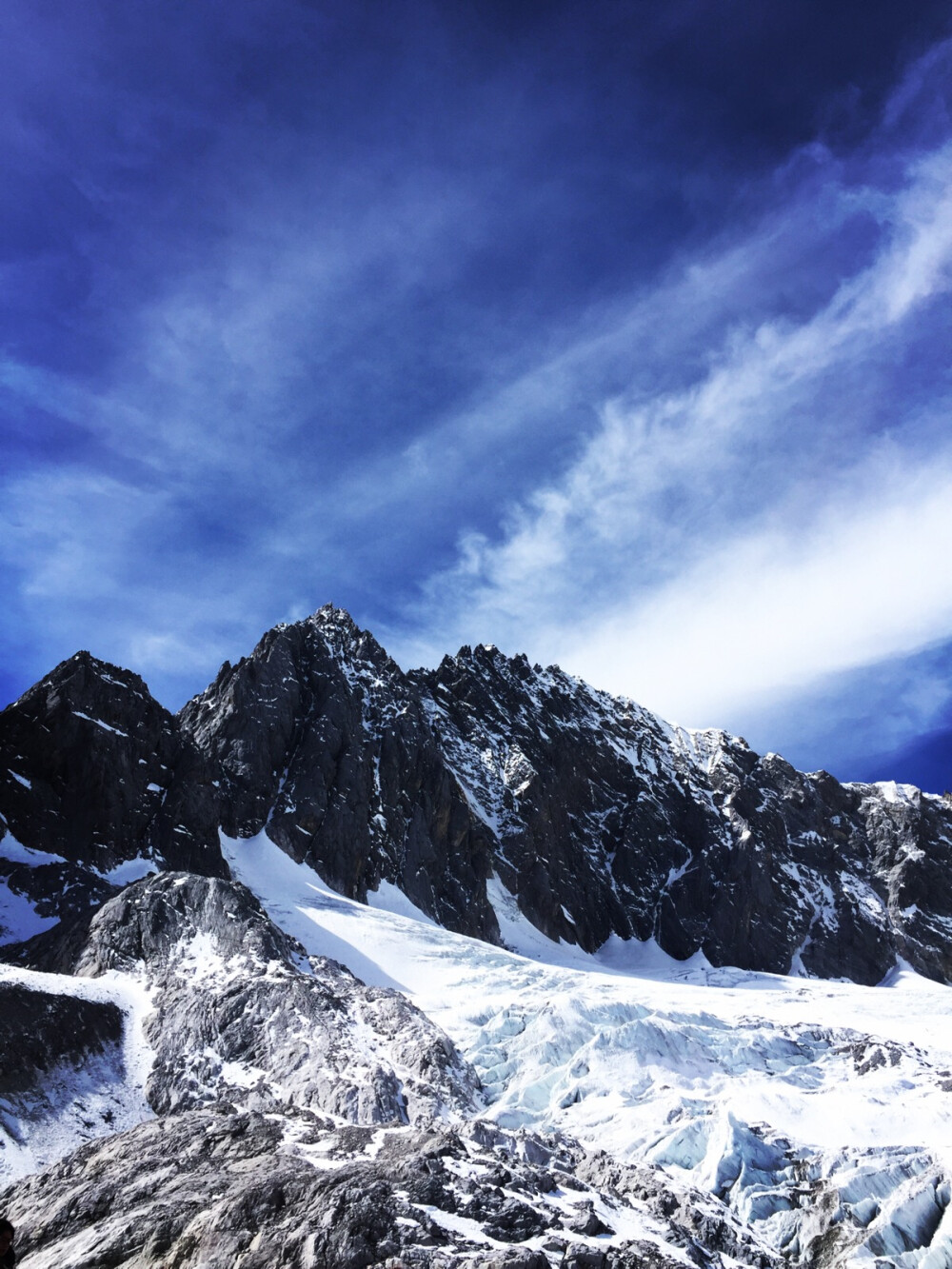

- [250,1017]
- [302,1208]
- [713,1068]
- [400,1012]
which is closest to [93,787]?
[250,1017]

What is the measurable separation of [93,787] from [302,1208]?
8274cm

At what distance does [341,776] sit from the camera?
14775 cm

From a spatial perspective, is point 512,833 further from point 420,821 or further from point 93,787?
point 93,787

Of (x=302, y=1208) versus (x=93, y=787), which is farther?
(x=93, y=787)

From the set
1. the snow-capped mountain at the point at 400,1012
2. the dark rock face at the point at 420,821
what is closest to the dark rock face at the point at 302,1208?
the snow-capped mountain at the point at 400,1012

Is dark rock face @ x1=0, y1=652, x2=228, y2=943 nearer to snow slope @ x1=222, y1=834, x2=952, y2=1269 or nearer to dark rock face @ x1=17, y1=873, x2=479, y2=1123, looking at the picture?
dark rock face @ x1=17, y1=873, x2=479, y2=1123

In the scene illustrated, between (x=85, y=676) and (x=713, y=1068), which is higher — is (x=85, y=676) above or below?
above

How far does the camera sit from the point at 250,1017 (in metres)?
71.7

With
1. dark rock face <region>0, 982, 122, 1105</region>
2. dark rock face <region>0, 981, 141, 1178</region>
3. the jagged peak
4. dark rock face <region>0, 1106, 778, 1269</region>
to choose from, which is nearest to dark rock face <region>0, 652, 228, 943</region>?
the jagged peak

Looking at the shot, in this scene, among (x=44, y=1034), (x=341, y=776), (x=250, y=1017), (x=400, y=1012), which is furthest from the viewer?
(x=341, y=776)

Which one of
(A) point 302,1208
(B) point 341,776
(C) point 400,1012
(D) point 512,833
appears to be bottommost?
(A) point 302,1208

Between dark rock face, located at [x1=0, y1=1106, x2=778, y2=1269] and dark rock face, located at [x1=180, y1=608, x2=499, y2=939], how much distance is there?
305ft

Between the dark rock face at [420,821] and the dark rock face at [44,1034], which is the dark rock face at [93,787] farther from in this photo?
the dark rock face at [44,1034]

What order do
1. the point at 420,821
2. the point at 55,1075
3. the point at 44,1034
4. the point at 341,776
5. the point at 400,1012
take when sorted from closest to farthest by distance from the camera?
the point at 55,1075 → the point at 44,1034 → the point at 400,1012 → the point at 341,776 → the point at 420,821
